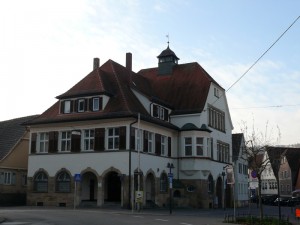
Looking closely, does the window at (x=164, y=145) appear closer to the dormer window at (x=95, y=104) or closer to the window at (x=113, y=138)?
the window at (x=113, y=138)

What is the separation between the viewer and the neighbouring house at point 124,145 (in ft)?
130

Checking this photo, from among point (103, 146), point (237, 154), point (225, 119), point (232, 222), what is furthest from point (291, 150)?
point (232, 222)

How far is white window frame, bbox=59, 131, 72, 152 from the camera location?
42.2 meters

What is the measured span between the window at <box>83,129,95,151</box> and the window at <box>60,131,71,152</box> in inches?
70.3

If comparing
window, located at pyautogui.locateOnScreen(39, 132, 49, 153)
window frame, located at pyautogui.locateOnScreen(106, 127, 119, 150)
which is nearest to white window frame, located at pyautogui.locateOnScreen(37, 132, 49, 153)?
window, located at pyautogui.locateOnScreen(39, 132, 49, 153)

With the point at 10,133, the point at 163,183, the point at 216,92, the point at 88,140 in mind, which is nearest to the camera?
the point at 88,140

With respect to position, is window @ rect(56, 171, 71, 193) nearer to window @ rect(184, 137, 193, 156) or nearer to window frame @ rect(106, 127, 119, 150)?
window frame @ rect(106, 127, 119, 150)

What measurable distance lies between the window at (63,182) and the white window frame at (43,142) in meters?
2.99

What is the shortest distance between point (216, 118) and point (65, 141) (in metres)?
18.6

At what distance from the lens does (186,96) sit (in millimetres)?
51188

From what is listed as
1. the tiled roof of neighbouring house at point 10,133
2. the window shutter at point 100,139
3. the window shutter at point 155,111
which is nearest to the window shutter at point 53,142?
the window shutter at point 100,139

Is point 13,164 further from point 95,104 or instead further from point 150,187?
point 150,187

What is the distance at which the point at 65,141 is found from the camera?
42531mm

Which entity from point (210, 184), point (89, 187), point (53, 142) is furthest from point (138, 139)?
point (210, 184)
